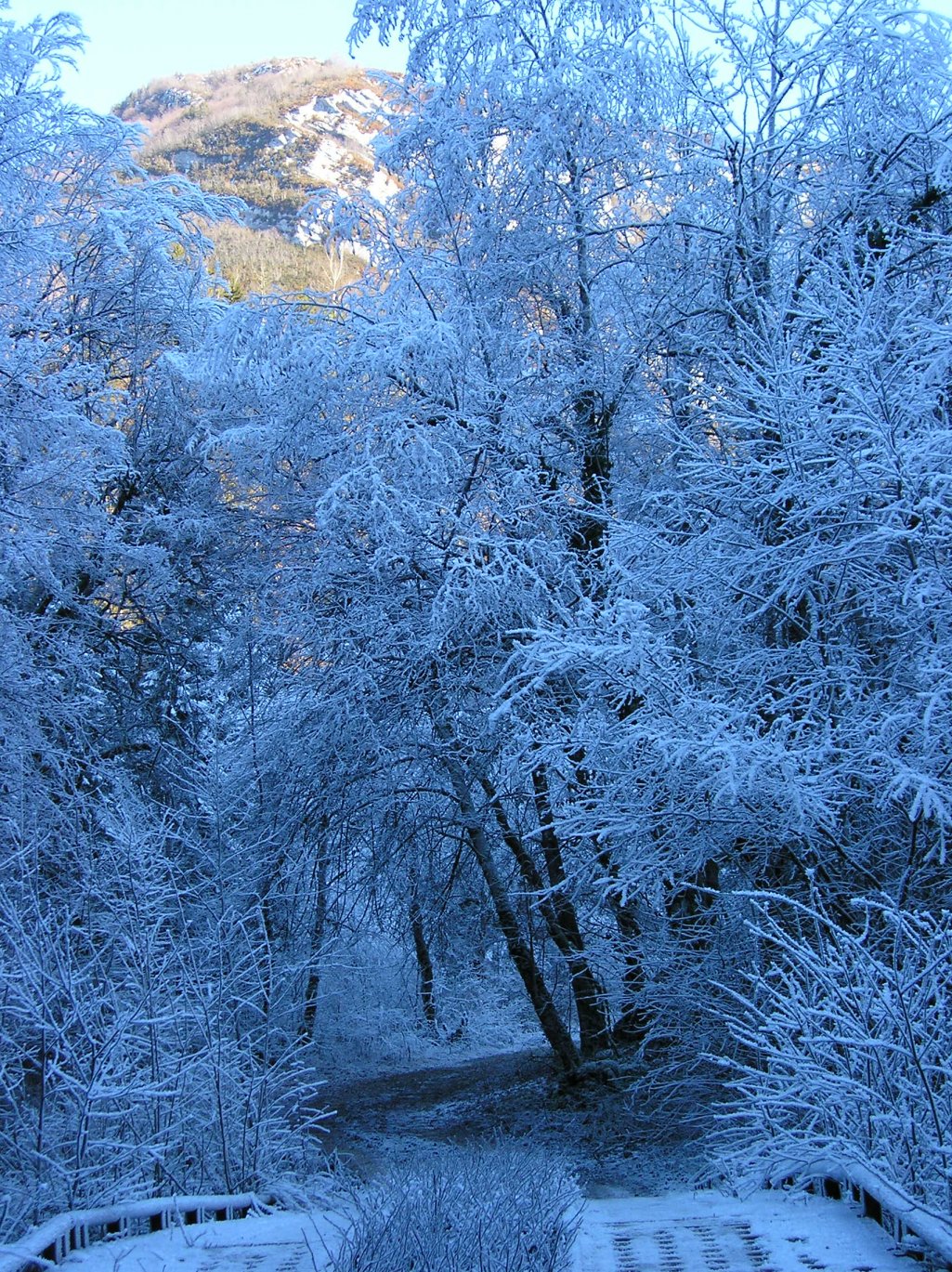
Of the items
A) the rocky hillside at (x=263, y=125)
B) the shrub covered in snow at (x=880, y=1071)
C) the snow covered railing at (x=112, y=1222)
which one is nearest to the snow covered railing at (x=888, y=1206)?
the shrub covered in snow at (x=880, y=1071)

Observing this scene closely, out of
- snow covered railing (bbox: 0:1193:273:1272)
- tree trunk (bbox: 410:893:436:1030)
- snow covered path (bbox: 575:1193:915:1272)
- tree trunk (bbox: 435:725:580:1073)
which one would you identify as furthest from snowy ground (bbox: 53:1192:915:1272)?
tree trunk (bbox: 410:893:436:1030)

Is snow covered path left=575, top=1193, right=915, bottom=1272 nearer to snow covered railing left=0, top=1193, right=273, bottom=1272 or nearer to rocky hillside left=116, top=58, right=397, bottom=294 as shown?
snow covered railing left=0, top=1193, right=273, bottom=1272

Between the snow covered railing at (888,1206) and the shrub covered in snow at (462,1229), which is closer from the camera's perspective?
the snow covered railing at (888,1206)

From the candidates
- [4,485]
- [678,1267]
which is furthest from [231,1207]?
[4,485]

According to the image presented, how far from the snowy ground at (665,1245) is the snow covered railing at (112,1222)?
4.3 inches

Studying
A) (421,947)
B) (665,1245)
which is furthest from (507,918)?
(665,1245)

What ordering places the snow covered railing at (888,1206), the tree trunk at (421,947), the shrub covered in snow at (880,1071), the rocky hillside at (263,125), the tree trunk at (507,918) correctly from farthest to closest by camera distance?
1. the rocky hillside at (263,125)
2. the tree trunk at (421,947)
3. the tree trunk at (507,918)
4. the shrub covered in snow at (880,1071)
5. the snow covered railing at (888,1206)

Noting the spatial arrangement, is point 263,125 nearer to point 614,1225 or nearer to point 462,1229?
point 614,1225

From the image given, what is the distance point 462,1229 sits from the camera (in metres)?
3.78

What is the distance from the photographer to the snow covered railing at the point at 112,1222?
3.56 m

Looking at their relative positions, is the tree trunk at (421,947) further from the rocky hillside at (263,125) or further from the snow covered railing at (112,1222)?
the rocky hillside at (263,125)

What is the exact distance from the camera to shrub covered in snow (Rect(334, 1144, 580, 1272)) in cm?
358

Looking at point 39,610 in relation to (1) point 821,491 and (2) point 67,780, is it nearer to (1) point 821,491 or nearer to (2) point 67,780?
(2) point 67,780

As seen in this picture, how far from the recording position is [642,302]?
988 cm
